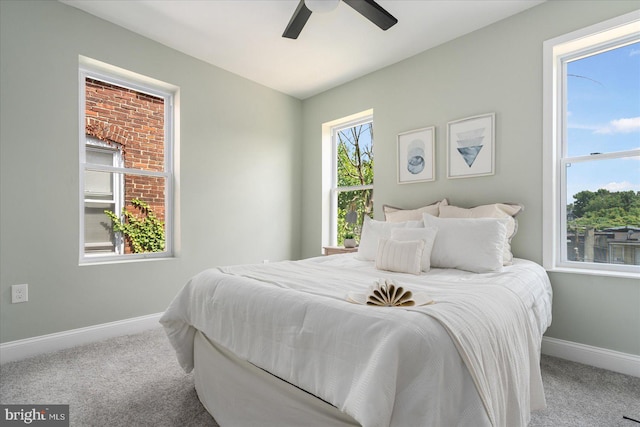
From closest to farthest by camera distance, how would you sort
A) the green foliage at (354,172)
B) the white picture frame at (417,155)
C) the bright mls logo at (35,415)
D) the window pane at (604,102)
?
the bright mls logo at (35,415), the window pane at (604,102), the white picture frame at (417,155), the green foliage at (354,172)

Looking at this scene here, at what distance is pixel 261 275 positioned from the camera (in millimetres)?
1728

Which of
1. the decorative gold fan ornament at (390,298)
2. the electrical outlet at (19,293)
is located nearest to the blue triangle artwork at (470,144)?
the decorative gold fan ornament at (390,298)

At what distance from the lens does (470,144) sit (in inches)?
111

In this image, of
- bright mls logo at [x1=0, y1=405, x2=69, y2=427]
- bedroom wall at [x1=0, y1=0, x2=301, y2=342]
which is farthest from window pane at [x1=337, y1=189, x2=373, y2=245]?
bright mls logo at [x1=0, y1=405, x2=69, y2=427]

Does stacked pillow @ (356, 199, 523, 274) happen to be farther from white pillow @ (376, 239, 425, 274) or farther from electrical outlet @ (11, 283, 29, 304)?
electrical outlet @ (11, 283, 29, 304)

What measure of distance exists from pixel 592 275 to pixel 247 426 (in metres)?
2.44

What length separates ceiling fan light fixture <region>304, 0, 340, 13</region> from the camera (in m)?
2.02

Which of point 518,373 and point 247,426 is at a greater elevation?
point 518,373

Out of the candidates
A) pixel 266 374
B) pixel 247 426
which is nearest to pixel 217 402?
pixel 247 426

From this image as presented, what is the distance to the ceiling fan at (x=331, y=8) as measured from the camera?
205 cm

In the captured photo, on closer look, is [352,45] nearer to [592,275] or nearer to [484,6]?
[484,6]

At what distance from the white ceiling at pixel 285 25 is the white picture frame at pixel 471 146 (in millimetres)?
835

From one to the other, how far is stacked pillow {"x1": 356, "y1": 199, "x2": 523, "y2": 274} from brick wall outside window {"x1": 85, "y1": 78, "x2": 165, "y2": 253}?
2298 mm

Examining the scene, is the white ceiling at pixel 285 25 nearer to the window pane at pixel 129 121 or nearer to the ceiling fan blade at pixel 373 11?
the ceiling fan blade at pixel 373 11
